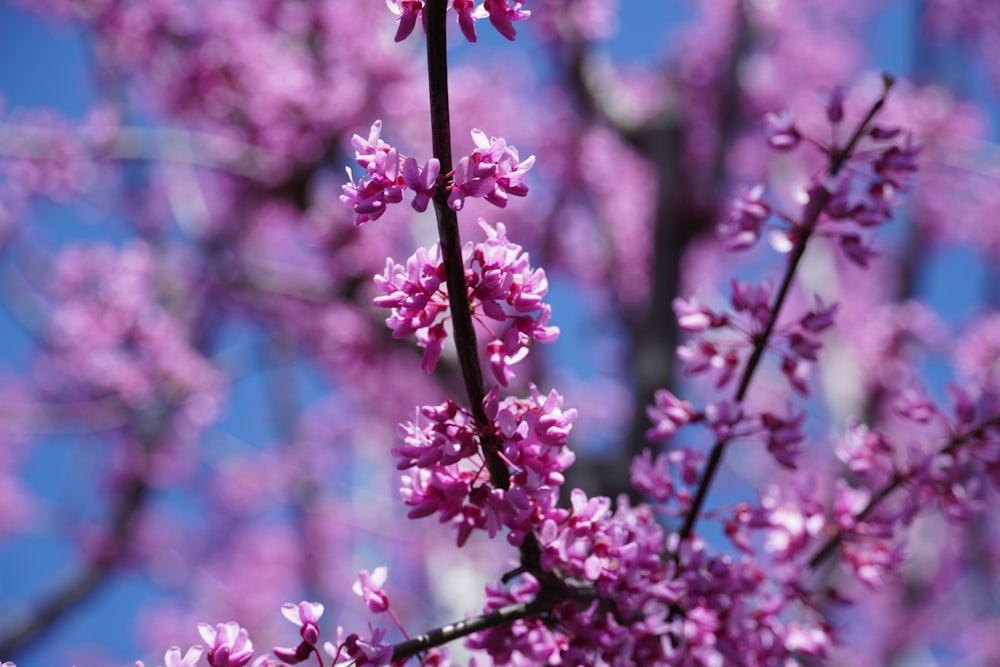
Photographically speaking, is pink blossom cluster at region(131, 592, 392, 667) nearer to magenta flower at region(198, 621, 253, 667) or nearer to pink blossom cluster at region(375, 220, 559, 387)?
magenta flower at region(198, 621, 253, 667)

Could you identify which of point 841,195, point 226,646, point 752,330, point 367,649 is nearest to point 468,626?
point 367,649

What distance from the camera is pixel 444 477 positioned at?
159 centimetres

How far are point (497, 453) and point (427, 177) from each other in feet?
1.64

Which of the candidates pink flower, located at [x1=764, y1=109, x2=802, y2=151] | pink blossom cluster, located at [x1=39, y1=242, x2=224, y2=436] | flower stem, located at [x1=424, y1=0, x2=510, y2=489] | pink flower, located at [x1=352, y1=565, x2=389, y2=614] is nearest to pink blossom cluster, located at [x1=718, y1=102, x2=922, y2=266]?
pink flower, located at [x1=764, y1=109, x2=802, y2=151]

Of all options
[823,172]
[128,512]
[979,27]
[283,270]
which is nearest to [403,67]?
[283,270]

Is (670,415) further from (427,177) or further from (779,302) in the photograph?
(427,177)

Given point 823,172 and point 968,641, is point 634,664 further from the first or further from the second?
point 968,641

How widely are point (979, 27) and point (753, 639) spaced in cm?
883

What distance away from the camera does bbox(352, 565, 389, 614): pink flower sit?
1697 millimetres

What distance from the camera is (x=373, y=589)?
1714 millimetres

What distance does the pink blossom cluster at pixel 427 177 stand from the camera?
53.5 inches

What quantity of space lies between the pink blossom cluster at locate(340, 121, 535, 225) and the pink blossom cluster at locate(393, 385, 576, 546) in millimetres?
346

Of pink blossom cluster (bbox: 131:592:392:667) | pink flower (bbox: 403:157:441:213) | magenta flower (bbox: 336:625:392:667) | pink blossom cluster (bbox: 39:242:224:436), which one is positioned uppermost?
pink blossom cluster (bbox: 39:242:224:436)

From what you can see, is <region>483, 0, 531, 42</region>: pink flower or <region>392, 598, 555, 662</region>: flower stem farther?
<region>392, 598, 555, 662</region>: flower stem
